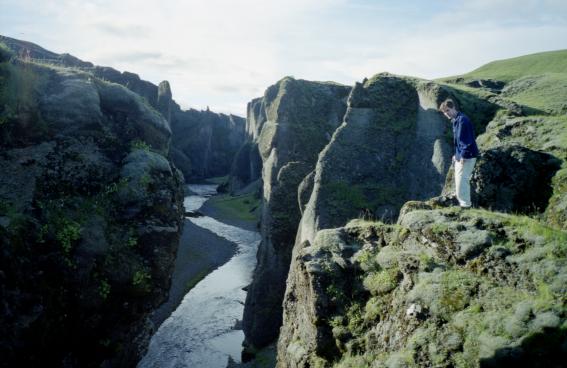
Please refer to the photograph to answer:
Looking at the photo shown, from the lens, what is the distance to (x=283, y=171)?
45219 millimetres

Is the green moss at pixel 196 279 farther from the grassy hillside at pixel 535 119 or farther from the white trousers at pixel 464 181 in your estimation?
the white trousers at pixel 464 181

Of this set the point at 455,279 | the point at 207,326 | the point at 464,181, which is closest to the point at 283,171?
the point at 207,326


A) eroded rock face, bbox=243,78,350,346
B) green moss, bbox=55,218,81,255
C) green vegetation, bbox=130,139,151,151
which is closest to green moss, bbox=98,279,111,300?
green moss, bbox=55,218,81,255

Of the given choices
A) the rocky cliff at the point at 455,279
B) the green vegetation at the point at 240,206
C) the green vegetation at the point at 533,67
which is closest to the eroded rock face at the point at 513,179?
the rocky cliff at the point at 455,279

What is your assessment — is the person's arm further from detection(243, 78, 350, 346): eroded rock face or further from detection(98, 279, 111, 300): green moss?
detection(243, 78, 350, 346): eroded rock face

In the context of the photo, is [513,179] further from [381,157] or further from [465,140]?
[381,157]

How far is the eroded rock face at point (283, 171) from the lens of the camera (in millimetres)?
41406

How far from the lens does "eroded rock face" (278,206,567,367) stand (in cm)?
929

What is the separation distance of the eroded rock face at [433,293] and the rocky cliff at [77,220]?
1241 cm

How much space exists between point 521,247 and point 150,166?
23.1 metres

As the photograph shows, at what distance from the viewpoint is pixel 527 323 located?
910 centimetres

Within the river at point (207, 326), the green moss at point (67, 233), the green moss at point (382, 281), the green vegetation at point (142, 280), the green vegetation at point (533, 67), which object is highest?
the green vegetation at point (533, 67)

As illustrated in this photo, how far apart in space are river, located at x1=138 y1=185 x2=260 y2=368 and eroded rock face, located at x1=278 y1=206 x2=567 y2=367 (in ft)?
84.7

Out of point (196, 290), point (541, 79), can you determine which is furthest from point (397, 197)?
point (196, 290)
